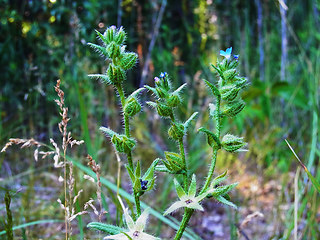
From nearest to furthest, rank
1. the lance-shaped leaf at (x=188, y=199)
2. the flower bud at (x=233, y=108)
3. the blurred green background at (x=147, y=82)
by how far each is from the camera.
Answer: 1. the lance-shaped leaf at (x=188, y=199)
2. the flower bud at (x=233, y=108)
3. the blurred green background at (x=147, y=82)

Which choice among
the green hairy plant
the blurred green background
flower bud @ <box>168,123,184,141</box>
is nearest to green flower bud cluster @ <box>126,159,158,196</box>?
the green hairy plant

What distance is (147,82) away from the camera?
368 centimetres

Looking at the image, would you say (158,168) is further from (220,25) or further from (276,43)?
(276,43)

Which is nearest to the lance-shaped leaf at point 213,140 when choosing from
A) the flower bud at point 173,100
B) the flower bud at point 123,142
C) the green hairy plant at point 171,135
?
the green hairy plant at point 171,135

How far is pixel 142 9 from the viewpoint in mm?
3535

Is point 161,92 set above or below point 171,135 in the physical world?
above

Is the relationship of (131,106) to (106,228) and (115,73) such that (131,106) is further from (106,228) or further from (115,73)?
(106,228)

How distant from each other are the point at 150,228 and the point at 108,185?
723 millimetres

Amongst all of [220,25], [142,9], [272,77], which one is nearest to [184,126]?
[142,9]

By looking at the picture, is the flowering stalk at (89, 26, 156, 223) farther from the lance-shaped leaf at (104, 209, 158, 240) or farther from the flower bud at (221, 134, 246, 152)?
the flower bud at (221, 134, 246, 152)

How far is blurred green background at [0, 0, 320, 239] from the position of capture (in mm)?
2453

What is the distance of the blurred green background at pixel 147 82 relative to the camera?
2453 mm

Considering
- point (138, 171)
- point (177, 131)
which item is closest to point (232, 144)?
point (177, 131)

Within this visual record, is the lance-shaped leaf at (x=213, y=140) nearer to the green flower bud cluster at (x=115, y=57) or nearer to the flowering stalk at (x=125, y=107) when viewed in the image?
the flowering stalk at (x=125, y=107)
